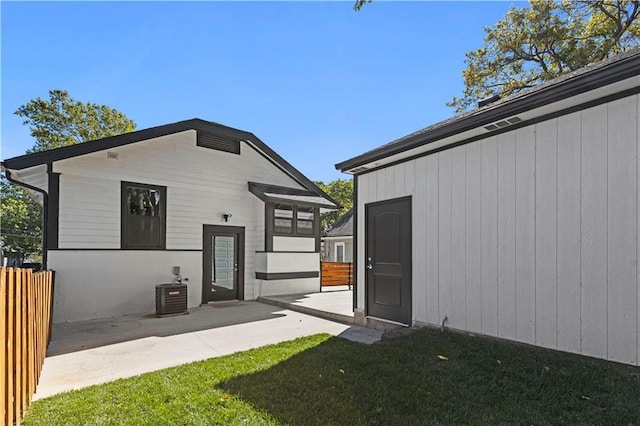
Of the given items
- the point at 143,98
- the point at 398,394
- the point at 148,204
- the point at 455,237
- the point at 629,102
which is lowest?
the point at 398,394

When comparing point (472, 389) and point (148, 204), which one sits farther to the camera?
point (148, 204)

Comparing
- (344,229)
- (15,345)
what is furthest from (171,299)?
(344,229)

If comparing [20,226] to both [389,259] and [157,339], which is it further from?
[389,259]

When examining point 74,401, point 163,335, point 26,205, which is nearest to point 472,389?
point 74,401

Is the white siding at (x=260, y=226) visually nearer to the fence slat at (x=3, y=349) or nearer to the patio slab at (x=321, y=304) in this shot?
the patio slab at (x=321, y=304)

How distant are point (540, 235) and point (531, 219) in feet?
0.68

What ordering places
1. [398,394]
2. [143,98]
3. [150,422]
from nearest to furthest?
[150,422], [398,394], [143,98]

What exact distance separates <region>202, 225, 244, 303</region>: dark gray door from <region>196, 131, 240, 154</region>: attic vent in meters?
2.12

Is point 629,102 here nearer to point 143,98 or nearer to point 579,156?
point 579,156

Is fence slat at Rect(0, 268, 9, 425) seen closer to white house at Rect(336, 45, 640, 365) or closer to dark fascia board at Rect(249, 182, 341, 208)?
white house at Rect(336, 45, 640, 365)

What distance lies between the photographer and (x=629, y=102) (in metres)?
3.37

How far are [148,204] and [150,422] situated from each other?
6.36 metres

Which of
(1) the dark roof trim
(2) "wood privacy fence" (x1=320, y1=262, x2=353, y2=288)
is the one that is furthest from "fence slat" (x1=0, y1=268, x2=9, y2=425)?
(2) "wood privacy fence" (x1=320, y1=262, x2=353, y2=288)

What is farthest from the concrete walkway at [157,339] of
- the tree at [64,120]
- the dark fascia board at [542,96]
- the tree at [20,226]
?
the tree at [20,226]
